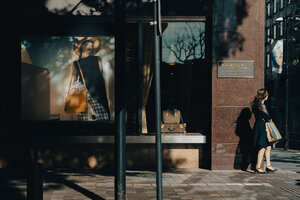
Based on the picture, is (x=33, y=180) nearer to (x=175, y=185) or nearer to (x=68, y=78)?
(x=175, y=185)

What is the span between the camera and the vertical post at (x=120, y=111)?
554 centimetres

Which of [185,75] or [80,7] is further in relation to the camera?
[185,75]

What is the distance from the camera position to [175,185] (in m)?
7.26

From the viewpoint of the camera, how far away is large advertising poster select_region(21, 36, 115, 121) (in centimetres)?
942

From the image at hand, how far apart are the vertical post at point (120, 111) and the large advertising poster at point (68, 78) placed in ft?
12.8

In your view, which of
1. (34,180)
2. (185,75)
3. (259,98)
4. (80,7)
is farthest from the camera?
A: (185,75)

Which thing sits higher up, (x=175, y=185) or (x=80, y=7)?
→ (x=80, y=7)

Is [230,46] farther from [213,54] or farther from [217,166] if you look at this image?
[217,166]

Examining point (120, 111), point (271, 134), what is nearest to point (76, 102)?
point (120, 111)

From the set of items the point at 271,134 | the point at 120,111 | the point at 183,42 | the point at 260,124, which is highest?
the point at 183,42

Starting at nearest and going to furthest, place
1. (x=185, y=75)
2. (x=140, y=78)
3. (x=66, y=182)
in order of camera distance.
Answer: (x=66, y=182)
(x=140, y=78)
(x=185, y=75)

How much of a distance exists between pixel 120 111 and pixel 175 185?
93.4 inches

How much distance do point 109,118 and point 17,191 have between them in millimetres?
3321

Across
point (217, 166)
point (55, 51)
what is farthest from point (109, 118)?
point (217, 166)
